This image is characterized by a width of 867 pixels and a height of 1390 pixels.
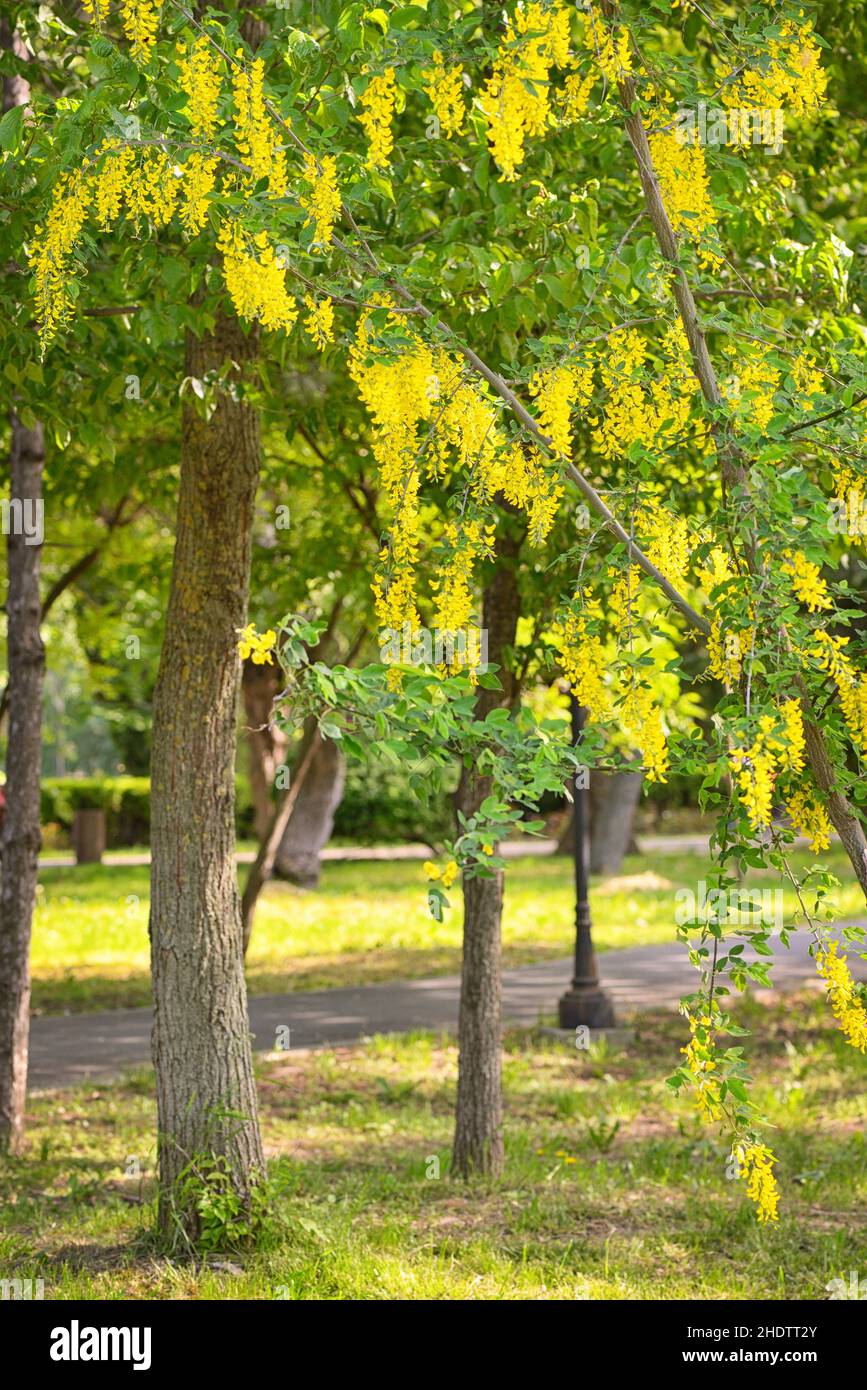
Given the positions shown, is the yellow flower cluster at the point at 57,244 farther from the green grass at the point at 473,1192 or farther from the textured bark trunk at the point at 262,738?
the textured bark trunk at the point at 262,738

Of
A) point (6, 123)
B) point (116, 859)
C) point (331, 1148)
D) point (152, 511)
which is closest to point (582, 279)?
point (6, 123)

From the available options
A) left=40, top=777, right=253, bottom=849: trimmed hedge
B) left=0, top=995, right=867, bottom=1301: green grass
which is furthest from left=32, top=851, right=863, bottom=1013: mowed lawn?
left=40, top=777, right=253, bottom=849: trimmed hedge

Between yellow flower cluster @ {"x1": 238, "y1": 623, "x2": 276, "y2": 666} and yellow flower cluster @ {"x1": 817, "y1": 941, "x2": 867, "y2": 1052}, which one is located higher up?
yellow flower cluster @ {"x1": 238, "y1": 623, "x2": 276, "y2": 666}

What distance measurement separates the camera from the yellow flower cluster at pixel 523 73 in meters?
3.41

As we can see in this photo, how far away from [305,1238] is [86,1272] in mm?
693

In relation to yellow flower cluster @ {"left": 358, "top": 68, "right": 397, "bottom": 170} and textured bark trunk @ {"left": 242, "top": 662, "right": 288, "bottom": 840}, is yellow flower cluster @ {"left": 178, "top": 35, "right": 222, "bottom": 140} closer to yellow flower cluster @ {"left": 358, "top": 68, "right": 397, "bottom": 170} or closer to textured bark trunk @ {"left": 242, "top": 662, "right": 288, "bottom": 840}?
yellow flower cluster @ {"left": 358, "top": 68, "right": 397, "bottom": 170}

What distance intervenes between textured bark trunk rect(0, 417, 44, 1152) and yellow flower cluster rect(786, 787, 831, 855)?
3.69m

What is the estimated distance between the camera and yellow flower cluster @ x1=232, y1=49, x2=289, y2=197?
3326 millimetres

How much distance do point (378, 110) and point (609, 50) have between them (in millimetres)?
569

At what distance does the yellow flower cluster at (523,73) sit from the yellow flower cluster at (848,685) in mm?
1309

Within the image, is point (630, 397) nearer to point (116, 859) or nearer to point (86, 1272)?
point (86, 1272)

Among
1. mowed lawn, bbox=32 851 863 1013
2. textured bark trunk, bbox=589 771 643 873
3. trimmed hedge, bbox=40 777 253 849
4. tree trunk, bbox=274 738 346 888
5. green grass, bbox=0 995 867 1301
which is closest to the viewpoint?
green grass, bbox=0 995 867 1301

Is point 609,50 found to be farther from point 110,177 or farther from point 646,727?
point 646,727

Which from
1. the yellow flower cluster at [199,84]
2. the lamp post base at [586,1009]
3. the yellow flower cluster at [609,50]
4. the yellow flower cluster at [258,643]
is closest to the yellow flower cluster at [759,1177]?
the yellow flower cluster at [258,643]
